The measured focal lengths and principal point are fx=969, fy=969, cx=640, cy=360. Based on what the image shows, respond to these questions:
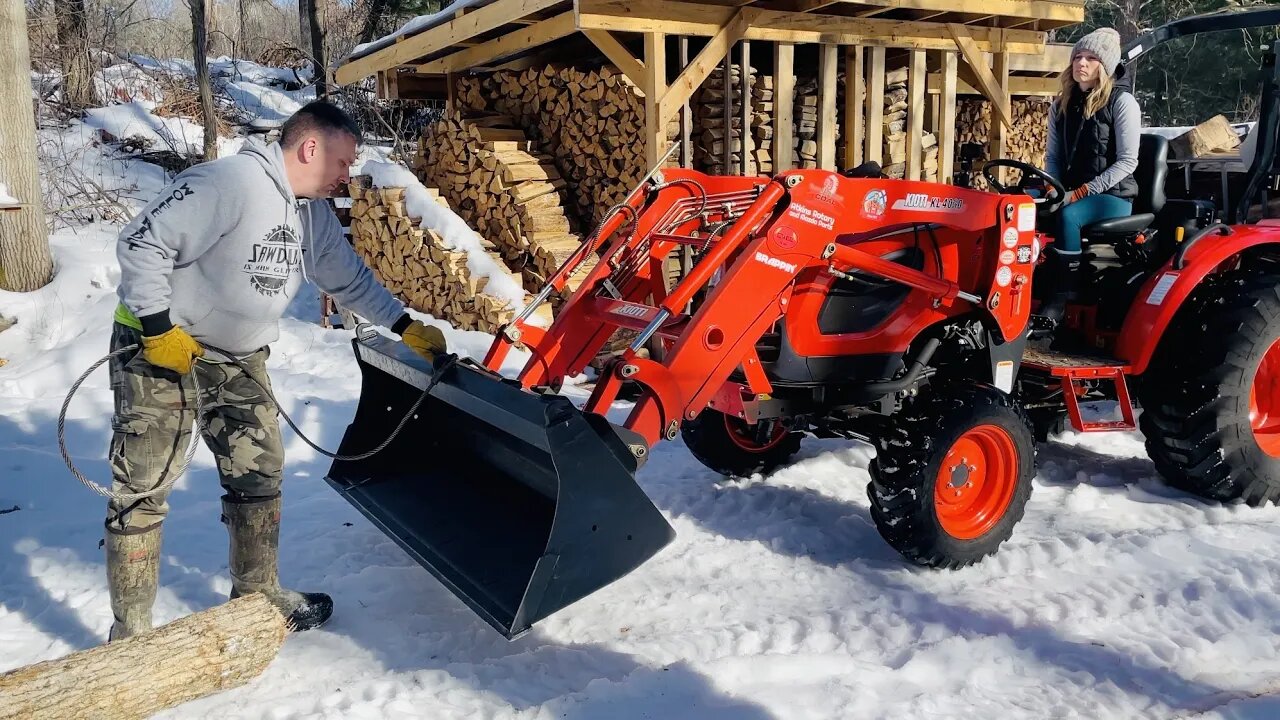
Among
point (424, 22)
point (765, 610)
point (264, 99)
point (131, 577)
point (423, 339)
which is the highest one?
point (264, 99)

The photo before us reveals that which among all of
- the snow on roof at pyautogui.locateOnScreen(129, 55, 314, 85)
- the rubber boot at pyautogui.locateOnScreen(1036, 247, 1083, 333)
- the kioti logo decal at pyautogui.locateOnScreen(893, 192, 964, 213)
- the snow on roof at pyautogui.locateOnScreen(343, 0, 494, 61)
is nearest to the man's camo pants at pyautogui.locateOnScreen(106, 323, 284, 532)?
the kioti logo decal at pyautogui.locateOnScreen(893, 192, 964, 213)

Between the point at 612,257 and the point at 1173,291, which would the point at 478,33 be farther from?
the point at 1173,291

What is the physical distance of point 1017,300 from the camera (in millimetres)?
4199

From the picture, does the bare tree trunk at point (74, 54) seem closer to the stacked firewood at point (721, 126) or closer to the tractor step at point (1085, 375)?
the stacked firewood at point (721, 126)

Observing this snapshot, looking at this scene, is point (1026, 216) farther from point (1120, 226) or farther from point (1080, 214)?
point (1120, 226)

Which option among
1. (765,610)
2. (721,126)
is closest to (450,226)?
(721,126)

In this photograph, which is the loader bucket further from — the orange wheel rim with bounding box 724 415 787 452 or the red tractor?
the orange wheel rim with bounding box 724 415 787 452

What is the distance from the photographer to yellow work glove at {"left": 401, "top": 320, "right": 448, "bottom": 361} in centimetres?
373

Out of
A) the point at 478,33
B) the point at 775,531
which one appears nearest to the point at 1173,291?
the point at 775,531

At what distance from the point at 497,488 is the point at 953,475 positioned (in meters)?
1.86

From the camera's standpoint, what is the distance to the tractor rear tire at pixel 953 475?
12.4 feet

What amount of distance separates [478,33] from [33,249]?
4.19m

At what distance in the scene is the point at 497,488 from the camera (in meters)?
3.81

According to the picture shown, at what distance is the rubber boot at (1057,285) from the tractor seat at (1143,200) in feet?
0.62
